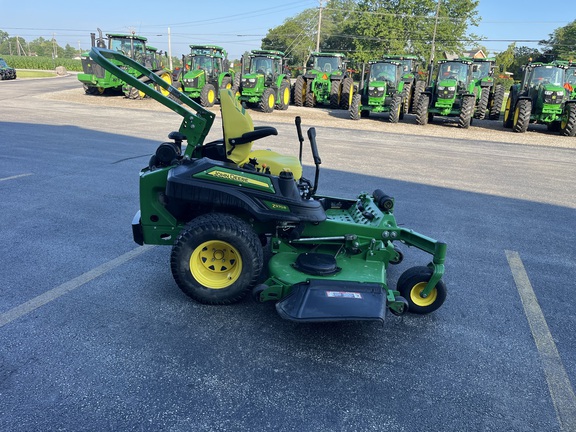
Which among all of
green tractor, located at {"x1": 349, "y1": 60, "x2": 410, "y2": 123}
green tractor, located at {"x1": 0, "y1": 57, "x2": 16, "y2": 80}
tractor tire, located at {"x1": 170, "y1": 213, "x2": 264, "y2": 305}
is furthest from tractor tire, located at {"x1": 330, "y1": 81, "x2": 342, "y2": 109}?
green tractor, located at {"x1": 0, "y1": 57, "x2": 16, "y2": 80}

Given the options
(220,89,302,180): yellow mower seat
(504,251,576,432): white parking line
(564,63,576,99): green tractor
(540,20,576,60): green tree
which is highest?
(540,20,576,60): green tree

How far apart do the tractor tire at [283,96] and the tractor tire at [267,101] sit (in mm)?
743

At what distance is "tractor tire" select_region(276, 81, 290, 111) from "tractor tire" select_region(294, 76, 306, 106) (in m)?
1.29

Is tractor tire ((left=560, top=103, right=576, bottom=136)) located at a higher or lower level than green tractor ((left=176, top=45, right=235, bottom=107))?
lower

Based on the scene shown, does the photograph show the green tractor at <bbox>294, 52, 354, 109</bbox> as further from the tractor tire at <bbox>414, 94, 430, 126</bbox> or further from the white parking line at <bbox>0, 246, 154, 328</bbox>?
the white parking line at <bbox>0, 246, 154, 328</bbox>

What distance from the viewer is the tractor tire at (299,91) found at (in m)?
22.0

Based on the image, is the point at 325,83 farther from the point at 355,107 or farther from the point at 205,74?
the point at 205,74

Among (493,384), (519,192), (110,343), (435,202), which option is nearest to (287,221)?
(110,343)

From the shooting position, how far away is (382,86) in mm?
17406

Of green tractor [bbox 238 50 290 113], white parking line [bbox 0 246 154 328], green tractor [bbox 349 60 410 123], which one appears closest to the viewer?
white parking line [bbox 0 246 154 328]

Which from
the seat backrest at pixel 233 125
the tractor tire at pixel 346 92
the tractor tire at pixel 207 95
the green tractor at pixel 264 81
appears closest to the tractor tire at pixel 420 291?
the seat backrest at pixel 233 125

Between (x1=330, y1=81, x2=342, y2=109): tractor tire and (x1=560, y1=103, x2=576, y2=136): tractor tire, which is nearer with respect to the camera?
(x1=560, y1=103, x2=576, y2=136): tractor tire

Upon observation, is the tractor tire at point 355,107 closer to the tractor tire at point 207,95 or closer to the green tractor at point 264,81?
the green tractor at point 264,81

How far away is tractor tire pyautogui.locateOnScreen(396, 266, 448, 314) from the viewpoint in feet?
11.2
